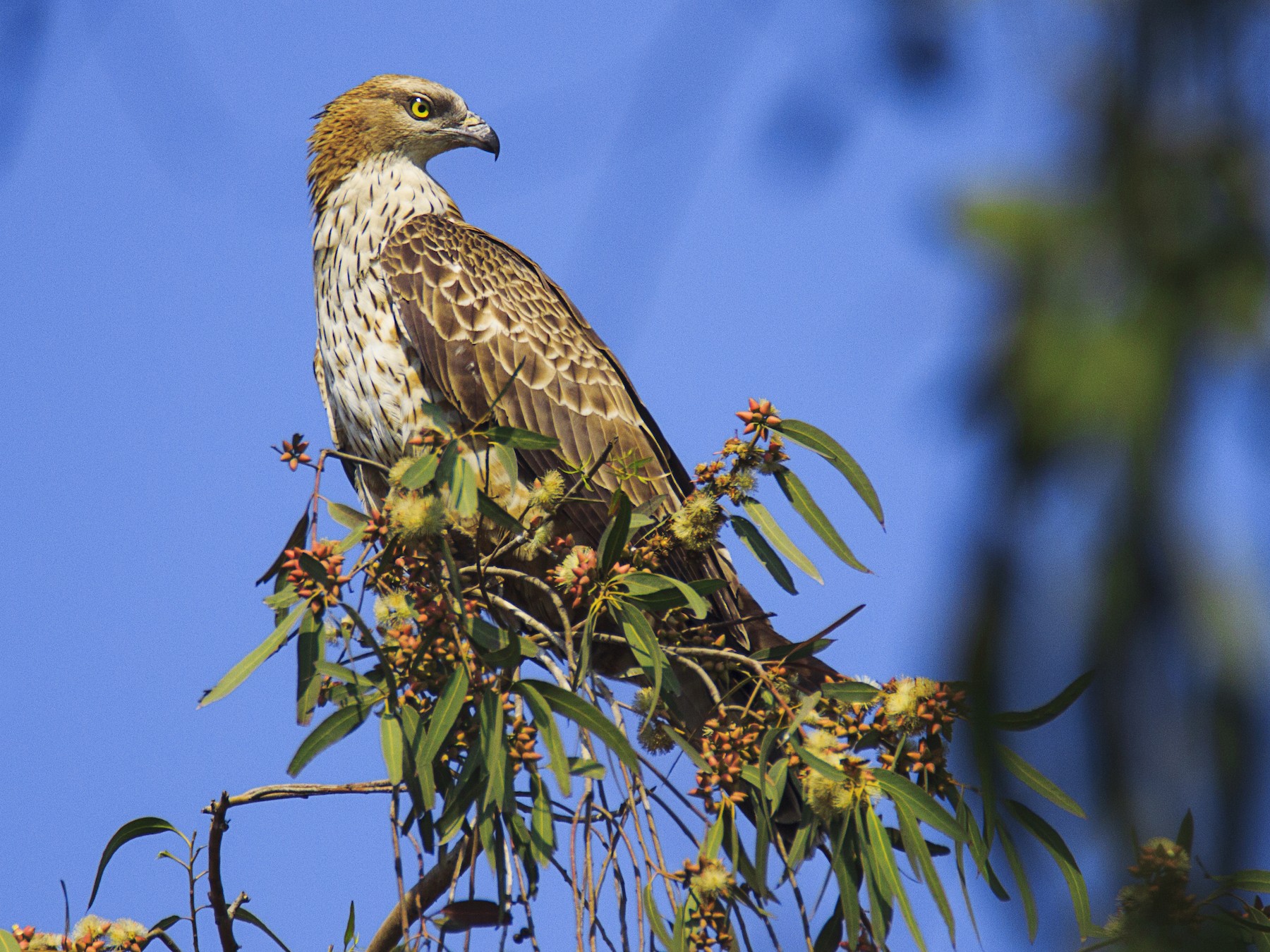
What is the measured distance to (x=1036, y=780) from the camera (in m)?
1.52

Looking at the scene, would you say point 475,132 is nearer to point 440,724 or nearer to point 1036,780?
point 440,724

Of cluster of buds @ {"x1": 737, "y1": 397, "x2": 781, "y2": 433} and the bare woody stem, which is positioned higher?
cluster of buds @ {"x1": 737, "y1": 397, "x2": 781, "y2": 433}

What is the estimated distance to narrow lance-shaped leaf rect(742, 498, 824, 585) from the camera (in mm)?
3756

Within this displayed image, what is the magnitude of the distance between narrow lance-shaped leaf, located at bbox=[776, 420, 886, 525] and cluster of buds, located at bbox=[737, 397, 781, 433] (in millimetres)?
52

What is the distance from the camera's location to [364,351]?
546cm

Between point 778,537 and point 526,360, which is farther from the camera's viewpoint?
point 526,360

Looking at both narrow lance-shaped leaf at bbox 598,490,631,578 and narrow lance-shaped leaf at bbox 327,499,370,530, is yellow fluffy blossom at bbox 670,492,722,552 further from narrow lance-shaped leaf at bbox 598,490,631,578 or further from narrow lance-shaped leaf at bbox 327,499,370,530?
narrow lance-shaped leaf at bbox 327,499,370,530

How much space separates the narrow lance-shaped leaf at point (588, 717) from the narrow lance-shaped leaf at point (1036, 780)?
1.72 meters

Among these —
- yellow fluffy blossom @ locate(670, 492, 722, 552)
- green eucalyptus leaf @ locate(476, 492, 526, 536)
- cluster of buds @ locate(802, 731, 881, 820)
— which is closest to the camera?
cluster of buds @ locate(802, 731, 881, 820)

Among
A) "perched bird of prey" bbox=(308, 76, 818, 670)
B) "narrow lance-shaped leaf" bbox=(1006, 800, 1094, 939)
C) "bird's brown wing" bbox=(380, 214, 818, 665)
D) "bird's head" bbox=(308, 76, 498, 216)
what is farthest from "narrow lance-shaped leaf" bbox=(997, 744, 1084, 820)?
"bird's head" bbox=(308, 76, 498, 216)

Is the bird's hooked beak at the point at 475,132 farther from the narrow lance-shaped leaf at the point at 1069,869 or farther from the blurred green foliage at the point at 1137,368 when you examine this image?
the blurred green foliage at the point at 1137,368

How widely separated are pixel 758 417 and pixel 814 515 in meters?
0.40

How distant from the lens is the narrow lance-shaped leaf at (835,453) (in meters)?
3.61

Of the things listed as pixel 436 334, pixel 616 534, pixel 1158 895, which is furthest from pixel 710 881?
pixel 436 334
